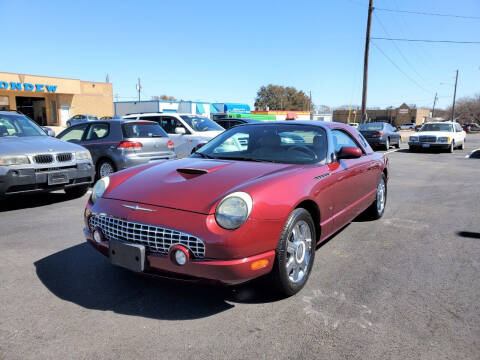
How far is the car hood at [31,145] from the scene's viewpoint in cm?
584

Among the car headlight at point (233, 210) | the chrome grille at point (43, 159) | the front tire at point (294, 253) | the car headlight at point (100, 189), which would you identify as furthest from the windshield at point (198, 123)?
the car headlight at point (233, 210)

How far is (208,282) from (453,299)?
2038 mm

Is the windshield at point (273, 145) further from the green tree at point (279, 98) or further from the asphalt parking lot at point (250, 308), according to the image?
the green tree at point (279, 98)

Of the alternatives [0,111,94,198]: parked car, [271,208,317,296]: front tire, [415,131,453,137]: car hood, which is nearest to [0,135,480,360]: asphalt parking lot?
[271,208,317,296]: front tire

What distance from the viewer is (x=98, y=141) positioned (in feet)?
28.6

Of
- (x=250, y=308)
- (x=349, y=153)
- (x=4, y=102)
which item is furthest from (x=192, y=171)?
(x=4, y=102)

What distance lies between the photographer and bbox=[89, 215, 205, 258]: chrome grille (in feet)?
8.73

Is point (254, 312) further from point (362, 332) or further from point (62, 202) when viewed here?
point (62, 202)

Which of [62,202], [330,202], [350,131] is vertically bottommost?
[62,202]

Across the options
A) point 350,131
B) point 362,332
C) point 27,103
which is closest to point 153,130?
point 350,131

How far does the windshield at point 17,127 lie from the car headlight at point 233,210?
5.50m

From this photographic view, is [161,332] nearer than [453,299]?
Yes

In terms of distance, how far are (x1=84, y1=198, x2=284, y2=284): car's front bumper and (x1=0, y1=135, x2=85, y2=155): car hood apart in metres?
3.96

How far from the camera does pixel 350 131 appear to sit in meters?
5.02
